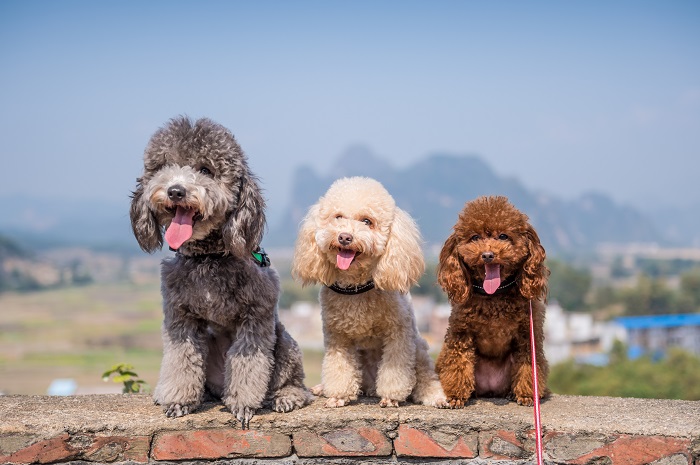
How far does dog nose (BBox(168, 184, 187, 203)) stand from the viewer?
105 inches

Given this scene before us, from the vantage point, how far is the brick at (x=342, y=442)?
3059mm

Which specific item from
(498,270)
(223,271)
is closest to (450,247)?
(498,270)

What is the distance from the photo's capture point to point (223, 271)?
297 centimetres

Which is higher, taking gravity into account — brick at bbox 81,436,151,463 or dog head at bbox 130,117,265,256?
dog head at bbox 130,117,265,256

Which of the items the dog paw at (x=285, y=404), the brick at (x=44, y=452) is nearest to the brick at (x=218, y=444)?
the dog paw at (x=285, y=404)

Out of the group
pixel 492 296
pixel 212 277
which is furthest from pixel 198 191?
pixel 492 296

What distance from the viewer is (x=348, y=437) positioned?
306cm

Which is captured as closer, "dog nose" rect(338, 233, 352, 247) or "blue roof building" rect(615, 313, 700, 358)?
"dog nose" rect(338, 233, 352, 247)

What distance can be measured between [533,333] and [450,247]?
0.57 meters

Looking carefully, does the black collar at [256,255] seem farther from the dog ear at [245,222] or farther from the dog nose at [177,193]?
the dog nose at [177,193]

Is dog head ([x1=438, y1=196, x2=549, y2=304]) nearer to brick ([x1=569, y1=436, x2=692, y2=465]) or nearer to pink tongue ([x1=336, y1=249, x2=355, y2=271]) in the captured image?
pink tongue ([x1=336, y1=249, x2=355, y2=271])

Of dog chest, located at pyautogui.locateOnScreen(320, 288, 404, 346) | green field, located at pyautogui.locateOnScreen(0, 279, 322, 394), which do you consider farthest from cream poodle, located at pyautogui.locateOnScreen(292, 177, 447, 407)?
green field, located at pyautogui.locateOnScreen(0, 279, 322, 394)

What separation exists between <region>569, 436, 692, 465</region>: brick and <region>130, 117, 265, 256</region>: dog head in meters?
1.87

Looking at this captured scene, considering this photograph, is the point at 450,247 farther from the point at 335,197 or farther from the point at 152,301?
the point at 152,301
